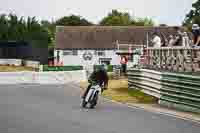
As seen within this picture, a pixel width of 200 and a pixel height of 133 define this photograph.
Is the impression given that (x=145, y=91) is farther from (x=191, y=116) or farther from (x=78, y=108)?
(x=191, y=116)

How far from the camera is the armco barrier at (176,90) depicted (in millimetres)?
17812

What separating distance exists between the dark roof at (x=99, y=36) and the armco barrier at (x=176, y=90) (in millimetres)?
64858

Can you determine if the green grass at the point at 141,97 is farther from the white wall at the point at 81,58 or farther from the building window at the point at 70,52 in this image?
the building window at the point at 70,52

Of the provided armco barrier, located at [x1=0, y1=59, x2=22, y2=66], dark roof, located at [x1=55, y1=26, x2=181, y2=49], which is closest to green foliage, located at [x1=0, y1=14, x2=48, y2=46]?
dark roof, located at [x1=55, y1=26, x2=181, y2=49]

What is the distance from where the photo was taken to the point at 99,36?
90.2 meters

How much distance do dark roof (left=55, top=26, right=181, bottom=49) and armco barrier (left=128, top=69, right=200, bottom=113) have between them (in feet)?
213

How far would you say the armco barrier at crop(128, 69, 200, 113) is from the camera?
58.4 ft

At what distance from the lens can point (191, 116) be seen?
54.3 feet

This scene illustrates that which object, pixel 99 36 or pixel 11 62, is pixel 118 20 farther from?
pixel 11 62

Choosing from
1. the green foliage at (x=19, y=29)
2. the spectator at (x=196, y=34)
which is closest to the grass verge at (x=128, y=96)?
→ the spectator at (x=196, y=34)

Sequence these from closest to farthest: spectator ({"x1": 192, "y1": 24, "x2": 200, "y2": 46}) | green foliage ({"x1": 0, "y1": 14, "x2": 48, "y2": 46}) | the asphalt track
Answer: the asphalt track, spectator ({"x1": 192, "y1": 24, "x2": 200, "y2": 46}), green foliage ({"x1": 0, "y1": 14, "x2": 48, "y2": 46})

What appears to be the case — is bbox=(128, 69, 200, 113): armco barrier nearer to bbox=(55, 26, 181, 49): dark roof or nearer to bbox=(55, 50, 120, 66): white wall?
bbox=(55, 50, 120, 66): white wall

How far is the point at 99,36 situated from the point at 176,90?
71282 millimetres

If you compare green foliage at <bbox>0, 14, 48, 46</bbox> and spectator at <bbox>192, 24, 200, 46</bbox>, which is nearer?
spectator at <bbox>192, 24, 200, 46</bbox>
